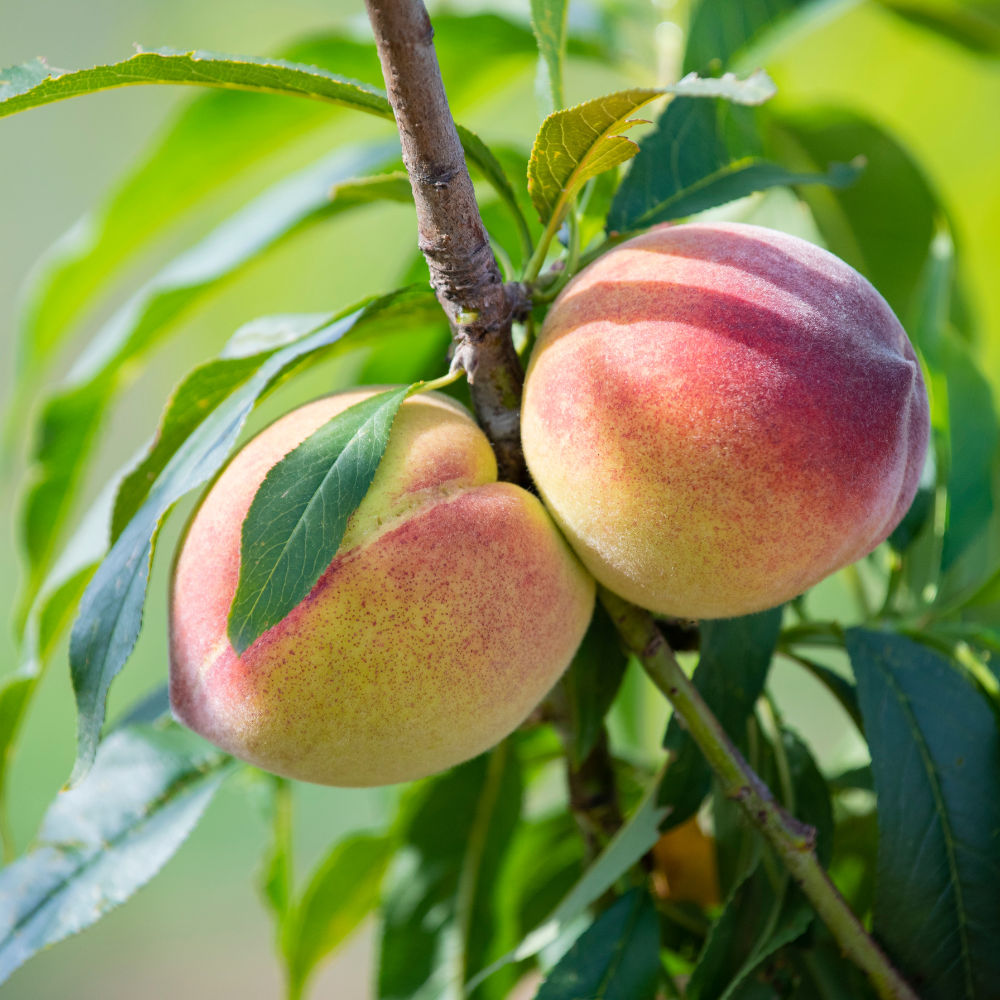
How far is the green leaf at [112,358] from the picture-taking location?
526mm

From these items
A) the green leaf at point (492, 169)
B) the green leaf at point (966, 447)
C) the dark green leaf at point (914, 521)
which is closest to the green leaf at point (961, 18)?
the green leaf at point (966, 447)

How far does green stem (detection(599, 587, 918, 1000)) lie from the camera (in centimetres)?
34

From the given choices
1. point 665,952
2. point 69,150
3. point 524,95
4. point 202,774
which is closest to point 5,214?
point 69,150

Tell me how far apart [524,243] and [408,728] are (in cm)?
20

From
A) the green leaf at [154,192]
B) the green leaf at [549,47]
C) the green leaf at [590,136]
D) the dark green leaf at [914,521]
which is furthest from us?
the green leaf at [154,192]

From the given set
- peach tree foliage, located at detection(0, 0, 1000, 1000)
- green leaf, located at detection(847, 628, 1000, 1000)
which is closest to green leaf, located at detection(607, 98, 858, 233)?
peach tree foliage, located at detection(0, 0, 1000, 1000)

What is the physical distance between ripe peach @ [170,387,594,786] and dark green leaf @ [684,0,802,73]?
36cm

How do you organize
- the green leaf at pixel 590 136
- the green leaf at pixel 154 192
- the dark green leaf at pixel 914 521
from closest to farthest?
the green leaf at pixel 590 136 < the dark green leaf at pixel 914 521 < the green leaf at pixel 154 192

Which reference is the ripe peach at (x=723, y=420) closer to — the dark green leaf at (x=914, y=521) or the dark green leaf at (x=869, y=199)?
the dark green leaf at (x=914, y=521)

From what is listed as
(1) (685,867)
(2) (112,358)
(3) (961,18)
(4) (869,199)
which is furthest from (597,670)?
(3) (961,18)

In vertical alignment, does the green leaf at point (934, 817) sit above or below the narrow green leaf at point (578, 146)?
below

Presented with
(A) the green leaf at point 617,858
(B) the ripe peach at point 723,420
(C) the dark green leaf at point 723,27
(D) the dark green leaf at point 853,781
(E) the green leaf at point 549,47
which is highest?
(E) the green leaf at point 549,47

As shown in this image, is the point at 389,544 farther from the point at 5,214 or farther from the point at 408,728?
the point at 5,214

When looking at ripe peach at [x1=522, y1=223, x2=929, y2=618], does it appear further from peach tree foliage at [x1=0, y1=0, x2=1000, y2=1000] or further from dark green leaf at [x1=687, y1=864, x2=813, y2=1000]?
dark green leaf at [x1=687, y1=864, x2=813, y2=1000]
